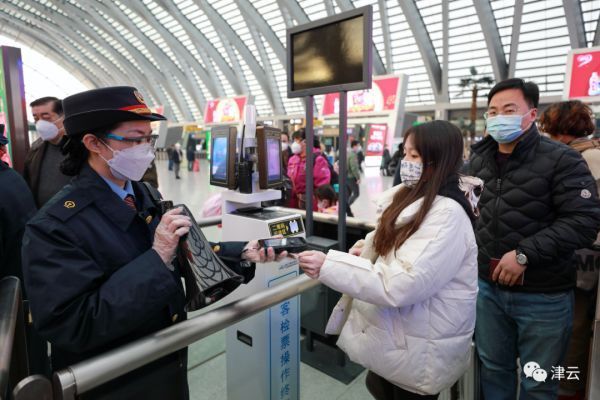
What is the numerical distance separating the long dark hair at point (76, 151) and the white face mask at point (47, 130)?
180cm

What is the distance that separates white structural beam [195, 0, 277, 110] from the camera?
2536cm

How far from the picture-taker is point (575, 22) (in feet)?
58.2

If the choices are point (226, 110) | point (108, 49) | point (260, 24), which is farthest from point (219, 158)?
point (108, 49)

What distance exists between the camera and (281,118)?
29.5 metres

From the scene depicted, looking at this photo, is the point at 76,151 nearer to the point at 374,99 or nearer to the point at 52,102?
the point at 52,102

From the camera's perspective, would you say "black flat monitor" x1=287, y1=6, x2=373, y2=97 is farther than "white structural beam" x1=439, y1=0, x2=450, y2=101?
No

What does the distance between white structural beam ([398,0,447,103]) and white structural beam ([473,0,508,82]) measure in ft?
10.4

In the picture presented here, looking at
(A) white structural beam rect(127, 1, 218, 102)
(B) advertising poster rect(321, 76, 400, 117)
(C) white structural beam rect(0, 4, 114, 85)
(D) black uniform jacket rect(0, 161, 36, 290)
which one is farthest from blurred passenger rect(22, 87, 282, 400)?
(C) white structural beam rect(0, 4, 114, 85)

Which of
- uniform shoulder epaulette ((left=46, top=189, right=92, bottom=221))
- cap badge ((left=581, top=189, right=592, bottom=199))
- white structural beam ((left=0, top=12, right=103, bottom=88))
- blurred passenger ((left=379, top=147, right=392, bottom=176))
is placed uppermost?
white structural beam ((left=0, top=12, right=103, bottom=88))

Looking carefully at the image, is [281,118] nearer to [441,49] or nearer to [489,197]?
[441,49]

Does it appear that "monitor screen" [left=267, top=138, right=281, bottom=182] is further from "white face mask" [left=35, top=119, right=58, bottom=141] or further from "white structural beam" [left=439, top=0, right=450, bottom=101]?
"white structural beam" [left=439, top=0, right=450, bottom=101]

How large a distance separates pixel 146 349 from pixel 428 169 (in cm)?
103

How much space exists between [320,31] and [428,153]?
1684 mm

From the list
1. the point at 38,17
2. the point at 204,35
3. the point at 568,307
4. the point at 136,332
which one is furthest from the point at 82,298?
the point at 38,17
